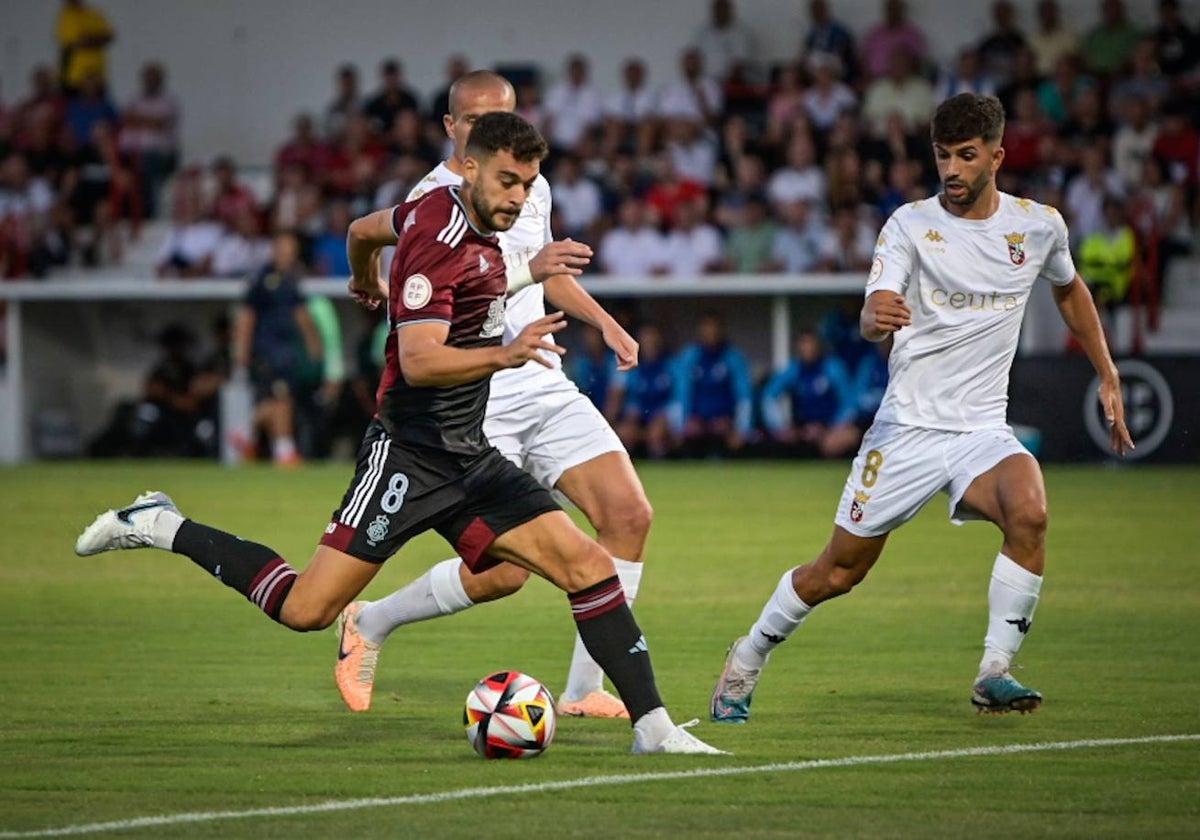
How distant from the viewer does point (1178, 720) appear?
767 centimetres

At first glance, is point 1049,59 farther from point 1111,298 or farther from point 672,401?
point 672,401

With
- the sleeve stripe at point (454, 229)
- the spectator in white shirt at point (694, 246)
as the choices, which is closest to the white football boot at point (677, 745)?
the sleeve stripe at point (454, 229)

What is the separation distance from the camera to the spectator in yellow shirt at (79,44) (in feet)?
93.6

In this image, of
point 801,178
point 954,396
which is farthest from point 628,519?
point 801,178

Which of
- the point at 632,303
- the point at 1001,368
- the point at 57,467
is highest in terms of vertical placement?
the point at 1001,368

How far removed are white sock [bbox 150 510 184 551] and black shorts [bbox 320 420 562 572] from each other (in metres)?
0.83

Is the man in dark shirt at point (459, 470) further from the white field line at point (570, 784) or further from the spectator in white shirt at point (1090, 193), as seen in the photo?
the spectator in white shirt at point (1090, 193)

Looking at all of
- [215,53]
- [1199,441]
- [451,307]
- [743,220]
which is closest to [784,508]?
[1199,441]

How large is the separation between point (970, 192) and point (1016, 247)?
29 cm

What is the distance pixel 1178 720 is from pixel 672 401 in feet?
51.8

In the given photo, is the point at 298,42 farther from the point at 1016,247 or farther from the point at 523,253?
the point at 1016,247

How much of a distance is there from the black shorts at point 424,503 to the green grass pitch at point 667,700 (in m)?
0.73

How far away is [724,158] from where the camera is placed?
24672mm

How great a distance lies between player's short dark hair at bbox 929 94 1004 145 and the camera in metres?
7.86
